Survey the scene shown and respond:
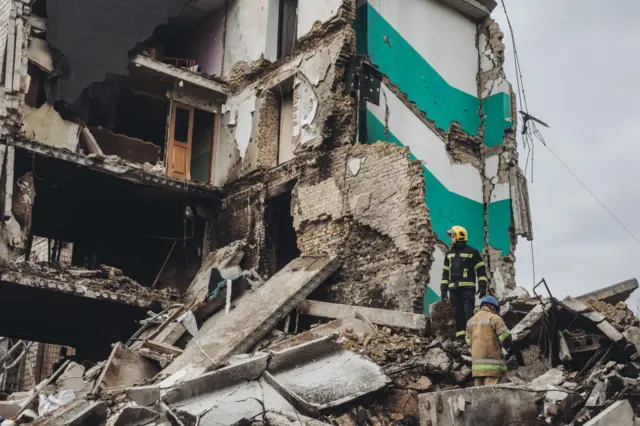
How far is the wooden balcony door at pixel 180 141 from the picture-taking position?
16.5 metres

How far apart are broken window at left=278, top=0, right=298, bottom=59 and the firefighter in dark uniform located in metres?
7.06

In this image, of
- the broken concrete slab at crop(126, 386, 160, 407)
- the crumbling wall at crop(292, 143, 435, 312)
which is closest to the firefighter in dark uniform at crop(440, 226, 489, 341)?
the crumbling wall at crop(292, 143, 435, 312)

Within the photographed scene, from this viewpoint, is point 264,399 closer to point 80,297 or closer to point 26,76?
point 80,297

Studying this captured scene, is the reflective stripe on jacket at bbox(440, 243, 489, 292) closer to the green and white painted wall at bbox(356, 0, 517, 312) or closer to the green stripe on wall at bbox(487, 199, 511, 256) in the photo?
the green and white painted wall at bbox(356, 0, 517, 312)

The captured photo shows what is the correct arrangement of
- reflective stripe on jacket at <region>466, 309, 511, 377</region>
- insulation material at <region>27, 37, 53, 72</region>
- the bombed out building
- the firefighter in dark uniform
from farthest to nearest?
insulation material at <region>27, 37, 53, 72</region>
the bombed out building
the firefighter in dark uniform
reflective stripe on jacket at <region>466, 309, 511, 377</region>

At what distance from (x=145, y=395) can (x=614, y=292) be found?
21.7 ft

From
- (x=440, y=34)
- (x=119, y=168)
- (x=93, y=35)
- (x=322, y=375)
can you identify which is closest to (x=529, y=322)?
(x=322, y=375)

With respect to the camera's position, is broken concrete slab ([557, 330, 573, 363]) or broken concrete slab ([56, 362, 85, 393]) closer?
broken concrete slab ([557, 330, 573, 363])

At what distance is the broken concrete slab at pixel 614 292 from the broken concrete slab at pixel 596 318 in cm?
161

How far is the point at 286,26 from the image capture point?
634 inches

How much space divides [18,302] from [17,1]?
5.44 metres

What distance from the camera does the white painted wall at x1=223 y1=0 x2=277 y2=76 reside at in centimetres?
1594

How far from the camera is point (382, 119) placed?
14047 millimetres

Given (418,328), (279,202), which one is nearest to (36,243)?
(279,202)
